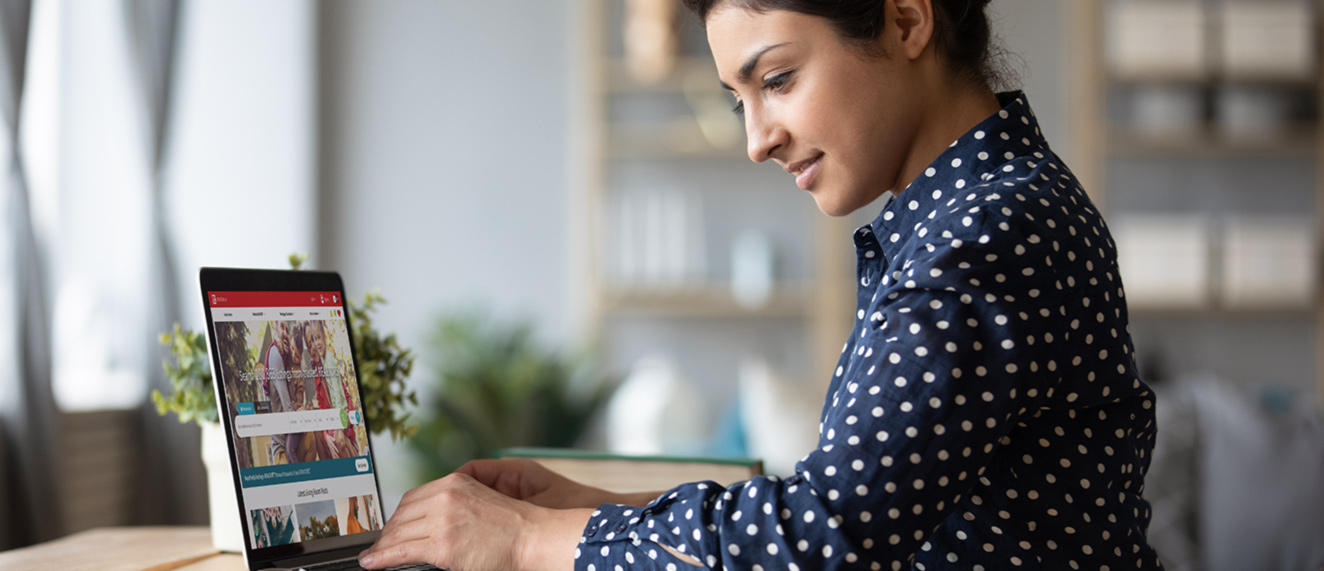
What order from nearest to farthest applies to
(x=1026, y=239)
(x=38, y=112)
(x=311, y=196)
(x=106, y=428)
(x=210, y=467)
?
(x=1026, y=239)
(x=210, y=467)
(x=38, y=112)
(x=106, y=428)
(x=311, y=196)

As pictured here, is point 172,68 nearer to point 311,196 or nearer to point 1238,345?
point 311,196

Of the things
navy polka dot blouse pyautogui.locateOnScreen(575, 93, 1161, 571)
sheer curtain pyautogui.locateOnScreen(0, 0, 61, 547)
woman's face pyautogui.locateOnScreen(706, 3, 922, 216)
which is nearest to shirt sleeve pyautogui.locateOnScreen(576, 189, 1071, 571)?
navy polka dot blouse pyautogui.locateOnScreen(575, 93, 1161, 571)

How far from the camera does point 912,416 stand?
70cm

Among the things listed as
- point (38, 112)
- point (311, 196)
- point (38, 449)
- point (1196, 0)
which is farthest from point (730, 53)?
point (1196, 0)

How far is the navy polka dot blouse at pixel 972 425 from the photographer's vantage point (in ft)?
2.32

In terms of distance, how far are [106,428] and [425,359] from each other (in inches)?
48.0

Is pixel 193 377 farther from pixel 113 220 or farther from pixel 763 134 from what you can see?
pixel 113 220

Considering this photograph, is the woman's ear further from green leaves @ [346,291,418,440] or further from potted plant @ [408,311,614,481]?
potted plant @ [408,311,614,481]

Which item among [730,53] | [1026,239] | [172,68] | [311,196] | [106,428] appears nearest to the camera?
[1026,239]

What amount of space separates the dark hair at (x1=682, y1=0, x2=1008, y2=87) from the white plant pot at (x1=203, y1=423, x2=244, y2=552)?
711 millimetres

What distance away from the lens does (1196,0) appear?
3.85 metres

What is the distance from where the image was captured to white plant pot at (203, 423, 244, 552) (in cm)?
115

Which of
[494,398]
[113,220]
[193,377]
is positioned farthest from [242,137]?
[193,377]

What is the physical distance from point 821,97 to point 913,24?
0.12m
